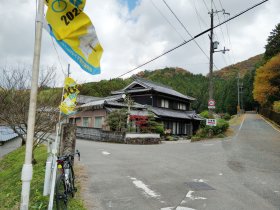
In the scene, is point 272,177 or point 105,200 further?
point 272,177

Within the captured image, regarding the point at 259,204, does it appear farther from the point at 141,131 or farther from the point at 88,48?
the point at 141,131

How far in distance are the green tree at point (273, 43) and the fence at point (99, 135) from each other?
101 feet

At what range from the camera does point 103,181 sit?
7.92m

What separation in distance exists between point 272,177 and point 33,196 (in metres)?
7.21

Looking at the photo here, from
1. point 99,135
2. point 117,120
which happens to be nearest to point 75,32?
point 117,120

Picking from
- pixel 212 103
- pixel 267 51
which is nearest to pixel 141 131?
pixel 212 103

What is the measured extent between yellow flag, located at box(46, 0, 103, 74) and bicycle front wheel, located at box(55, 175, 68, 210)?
102 inches

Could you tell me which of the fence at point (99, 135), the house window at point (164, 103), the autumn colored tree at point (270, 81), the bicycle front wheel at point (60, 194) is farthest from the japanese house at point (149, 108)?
the bicycle front wheel at point (60, 194)

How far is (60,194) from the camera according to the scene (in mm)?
5223

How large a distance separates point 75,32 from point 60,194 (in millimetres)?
3132

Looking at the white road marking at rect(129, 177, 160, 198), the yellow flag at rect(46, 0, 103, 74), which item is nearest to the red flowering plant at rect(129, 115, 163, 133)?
the white road marking at rect(129, 177, 160, 198)

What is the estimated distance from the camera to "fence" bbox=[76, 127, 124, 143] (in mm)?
21436

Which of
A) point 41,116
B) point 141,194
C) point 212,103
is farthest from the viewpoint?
point 212,103

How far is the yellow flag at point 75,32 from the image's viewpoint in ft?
12.5
